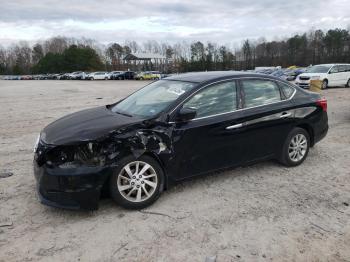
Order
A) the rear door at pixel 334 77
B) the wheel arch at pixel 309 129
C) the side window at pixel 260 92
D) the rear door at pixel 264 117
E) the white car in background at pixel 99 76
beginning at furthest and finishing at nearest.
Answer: the white car in background at pixel 99 76, the rear door at pixel 334 77, the wheel arch at pixel 309 129, the side window at pixel 260 92, the rear door at pixel 264 117

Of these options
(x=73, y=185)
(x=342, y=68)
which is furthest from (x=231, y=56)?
(x=73, y=185)

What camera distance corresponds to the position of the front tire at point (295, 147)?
16.8ft

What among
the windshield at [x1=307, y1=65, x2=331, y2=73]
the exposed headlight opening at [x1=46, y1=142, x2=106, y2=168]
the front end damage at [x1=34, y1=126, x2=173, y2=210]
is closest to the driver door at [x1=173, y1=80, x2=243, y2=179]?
the front end damage at [x1=34, y1=126, x2=173, y2=210]

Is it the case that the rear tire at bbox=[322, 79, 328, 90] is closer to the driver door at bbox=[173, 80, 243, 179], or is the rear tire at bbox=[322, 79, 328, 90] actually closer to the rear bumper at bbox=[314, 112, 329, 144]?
the rear bumper at bbox=[314, 112, 329, 144]

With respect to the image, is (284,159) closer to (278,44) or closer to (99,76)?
(99,76)

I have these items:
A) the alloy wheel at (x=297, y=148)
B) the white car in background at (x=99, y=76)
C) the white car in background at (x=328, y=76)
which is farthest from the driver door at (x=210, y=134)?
the white car in background at (x=99, y=76)

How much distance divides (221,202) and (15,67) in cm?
12322

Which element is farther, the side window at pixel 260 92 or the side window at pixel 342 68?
the side window at pixel 342 68

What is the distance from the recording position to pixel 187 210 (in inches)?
152

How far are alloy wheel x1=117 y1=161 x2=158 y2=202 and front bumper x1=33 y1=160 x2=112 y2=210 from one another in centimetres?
22

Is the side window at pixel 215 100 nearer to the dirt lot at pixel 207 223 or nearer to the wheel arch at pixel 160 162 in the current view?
the wheel arch at pixel 160 162

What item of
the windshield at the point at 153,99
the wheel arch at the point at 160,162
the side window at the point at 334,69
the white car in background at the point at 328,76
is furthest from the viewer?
the side window at the point at 334,69

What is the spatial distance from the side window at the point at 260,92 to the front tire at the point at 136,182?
1751 mm

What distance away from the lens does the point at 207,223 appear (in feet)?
11.7
